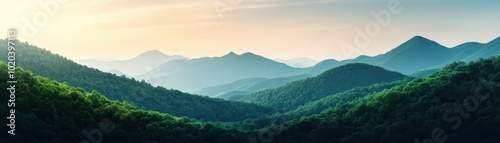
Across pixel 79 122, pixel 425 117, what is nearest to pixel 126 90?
pixel 79 122

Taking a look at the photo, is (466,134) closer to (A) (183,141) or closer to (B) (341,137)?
(B) (341,137)

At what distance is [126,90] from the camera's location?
149 meters

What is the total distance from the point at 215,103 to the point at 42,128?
380ft

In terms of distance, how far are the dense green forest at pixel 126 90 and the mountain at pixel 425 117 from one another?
6603cm

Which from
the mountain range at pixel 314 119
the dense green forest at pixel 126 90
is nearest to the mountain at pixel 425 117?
the mountain range at pixel 314 119

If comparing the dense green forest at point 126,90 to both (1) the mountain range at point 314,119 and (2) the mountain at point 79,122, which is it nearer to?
(1) the mountain range at point 314,119

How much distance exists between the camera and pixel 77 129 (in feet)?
226

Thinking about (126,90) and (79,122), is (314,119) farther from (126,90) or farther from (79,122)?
(126,90)

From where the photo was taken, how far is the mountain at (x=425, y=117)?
7906 cm

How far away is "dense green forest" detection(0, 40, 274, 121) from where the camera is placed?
414 feet

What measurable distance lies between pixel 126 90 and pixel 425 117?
90783 millimetres

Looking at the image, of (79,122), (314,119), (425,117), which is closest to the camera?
Answer: (79,122)

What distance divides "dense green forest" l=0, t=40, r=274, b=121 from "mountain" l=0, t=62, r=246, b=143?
47.5 metres

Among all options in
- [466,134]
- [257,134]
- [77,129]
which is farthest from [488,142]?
[77,129]
